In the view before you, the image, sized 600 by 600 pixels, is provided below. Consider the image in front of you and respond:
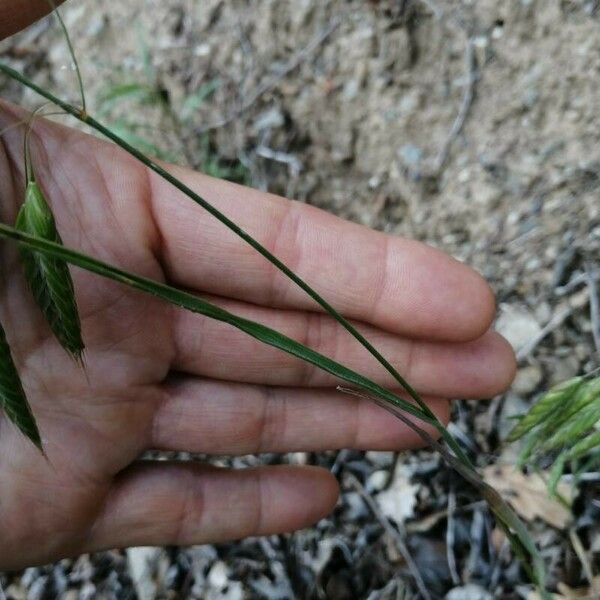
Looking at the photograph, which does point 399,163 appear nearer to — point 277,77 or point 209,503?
point 277,77

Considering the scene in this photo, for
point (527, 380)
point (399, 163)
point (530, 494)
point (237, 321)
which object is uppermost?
point (237, 321)

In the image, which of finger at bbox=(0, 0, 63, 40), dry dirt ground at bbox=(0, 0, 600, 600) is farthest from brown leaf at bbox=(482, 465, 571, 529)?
finger at bbox=(0, 0, 63, 40)

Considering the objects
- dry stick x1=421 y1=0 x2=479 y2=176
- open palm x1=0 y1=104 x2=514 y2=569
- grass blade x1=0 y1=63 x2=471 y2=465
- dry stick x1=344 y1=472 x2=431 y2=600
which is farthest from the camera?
dry stick x1=421 y1=0 x2=479 y2=176

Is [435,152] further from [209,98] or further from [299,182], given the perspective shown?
[209,98]

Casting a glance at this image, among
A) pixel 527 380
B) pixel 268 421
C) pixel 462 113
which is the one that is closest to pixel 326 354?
pixel 268 421

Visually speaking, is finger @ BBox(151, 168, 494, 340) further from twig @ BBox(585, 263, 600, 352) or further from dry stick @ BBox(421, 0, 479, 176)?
dry stick @ BBox(421, 0, 479, 176)

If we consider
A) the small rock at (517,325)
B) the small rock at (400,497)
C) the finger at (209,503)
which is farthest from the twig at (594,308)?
the finger at (209,503)
